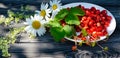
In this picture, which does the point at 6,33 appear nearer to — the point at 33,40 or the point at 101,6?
the point at 33,40

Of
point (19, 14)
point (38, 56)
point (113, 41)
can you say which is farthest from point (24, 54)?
point (113, 41)

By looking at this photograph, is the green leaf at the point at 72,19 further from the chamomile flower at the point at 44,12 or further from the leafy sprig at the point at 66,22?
the chamomile flower at the point at 44,12

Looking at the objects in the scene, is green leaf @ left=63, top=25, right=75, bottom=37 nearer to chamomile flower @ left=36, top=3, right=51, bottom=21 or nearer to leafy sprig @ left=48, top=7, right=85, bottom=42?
leafy sprig @ left=48, top=7, right=85, bottom=42

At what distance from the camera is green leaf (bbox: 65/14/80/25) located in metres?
1.37

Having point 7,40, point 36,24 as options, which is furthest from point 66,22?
point 7,40

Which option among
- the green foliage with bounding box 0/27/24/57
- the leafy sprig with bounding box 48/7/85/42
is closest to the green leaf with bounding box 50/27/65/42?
the leafy sprig with bounding box 48/7/85/42

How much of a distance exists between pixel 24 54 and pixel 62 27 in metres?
0.21

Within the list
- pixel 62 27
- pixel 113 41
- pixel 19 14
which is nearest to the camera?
pixel 62 27

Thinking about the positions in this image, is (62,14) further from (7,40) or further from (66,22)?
(7,40)

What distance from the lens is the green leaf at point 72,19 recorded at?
4.50 feet

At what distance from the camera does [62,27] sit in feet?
4.51

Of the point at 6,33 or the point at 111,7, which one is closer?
the point at 6,33

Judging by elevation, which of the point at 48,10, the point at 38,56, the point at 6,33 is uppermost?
the point at 48,10

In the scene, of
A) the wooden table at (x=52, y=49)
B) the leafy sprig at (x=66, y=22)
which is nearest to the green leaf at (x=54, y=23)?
the leafy sprig at (x=66, y=22)
